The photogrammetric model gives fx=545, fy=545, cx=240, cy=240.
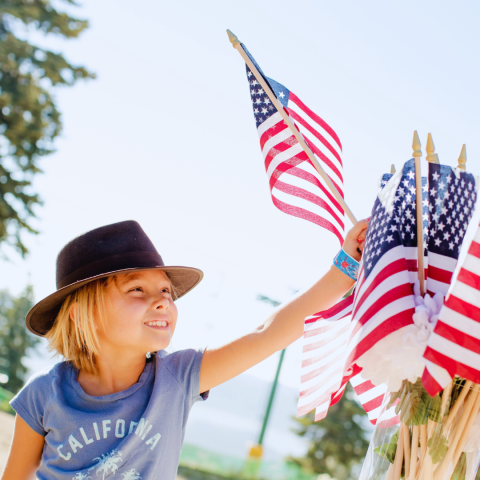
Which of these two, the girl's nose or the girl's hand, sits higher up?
the girl's hand

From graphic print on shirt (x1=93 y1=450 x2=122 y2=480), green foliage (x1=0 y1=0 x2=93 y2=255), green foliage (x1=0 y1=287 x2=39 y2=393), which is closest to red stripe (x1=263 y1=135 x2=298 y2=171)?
graphic print on shirt (x1=93 y1=450 x2=122 y2=480)

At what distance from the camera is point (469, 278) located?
1281mm

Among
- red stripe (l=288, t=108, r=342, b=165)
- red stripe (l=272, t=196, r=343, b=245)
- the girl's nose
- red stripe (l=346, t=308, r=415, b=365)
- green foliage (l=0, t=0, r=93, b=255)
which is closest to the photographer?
red stripe (l=346, t=308, r=415, b=365)

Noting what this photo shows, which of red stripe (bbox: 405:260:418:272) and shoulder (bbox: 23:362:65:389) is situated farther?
→ shoulder (bbox: 23:362:65:389)

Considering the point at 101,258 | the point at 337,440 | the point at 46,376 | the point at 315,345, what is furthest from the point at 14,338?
the point at 315,345

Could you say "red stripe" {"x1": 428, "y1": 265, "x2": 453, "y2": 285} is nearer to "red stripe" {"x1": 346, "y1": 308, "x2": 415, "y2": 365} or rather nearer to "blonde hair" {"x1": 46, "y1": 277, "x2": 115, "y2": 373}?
"red stripe" {"x1": 346, "y1": 308, "x2": 415, "y2": 365}

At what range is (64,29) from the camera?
1253 cm

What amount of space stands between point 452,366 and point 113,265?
1602mm

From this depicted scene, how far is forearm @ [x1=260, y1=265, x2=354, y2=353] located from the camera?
Answer: 2.04m

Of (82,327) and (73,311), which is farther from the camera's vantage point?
(73,311)

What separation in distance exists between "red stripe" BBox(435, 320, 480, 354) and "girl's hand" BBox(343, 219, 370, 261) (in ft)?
2.27

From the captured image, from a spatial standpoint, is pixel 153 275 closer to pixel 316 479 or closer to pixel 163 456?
pixel 163 456

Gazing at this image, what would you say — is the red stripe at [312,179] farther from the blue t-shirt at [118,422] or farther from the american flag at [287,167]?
the blue t-shirt at [118,422]

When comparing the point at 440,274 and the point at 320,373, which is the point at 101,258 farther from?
the point at 440,274
